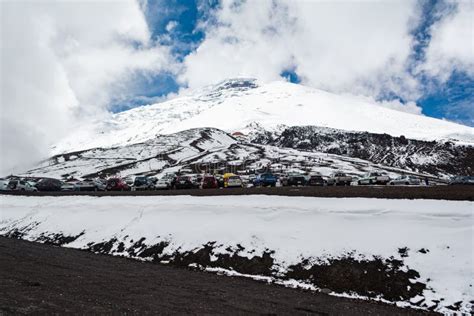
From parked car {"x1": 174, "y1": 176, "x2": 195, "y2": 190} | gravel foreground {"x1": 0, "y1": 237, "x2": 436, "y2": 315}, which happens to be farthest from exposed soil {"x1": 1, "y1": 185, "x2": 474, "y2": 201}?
parked car {"x1": 174, "y1": 176, "x2": 195, "y2": 190}

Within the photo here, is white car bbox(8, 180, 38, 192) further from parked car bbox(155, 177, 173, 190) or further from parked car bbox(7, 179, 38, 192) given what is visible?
parked car bbox(155, 177, 173, 190)

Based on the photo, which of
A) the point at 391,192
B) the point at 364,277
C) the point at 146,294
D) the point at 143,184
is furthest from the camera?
the point at 143,184

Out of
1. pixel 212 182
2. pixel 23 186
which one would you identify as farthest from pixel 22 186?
pixel 212 182

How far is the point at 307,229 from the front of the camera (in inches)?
843

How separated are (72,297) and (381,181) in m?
57.5

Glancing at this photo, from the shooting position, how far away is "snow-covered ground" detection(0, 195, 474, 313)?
16.1 metres

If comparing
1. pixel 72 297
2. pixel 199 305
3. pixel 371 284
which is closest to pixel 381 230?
pixel 371 284

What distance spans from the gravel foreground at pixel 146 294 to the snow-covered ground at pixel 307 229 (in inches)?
93.5

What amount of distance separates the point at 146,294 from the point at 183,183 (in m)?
41.4

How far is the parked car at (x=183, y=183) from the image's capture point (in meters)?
55.9

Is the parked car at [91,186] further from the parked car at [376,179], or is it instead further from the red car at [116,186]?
the parked car at [376,179]

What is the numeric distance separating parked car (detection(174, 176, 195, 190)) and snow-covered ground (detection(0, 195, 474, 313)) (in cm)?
2172

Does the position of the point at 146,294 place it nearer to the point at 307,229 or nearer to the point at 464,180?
the point at 307,229

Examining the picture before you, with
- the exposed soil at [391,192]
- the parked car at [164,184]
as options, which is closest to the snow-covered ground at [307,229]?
the exposed soil at [391,192]
